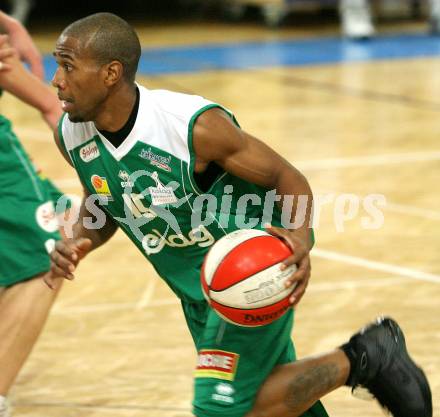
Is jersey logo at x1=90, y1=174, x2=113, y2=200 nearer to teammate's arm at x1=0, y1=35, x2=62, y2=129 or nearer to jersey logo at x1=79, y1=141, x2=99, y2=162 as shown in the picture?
jersey logo at x1=79, y1=141, x2=99, y2=162

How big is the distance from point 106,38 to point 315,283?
2671mm

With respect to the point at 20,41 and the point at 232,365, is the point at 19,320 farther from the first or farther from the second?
the point at 20,41

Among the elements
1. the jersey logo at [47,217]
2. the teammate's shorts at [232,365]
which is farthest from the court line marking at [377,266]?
the teammate's shorts at [232,365]

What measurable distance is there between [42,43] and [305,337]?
11.8 m

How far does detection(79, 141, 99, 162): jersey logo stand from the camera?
3.63 m

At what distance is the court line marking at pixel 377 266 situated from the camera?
19.1 ft

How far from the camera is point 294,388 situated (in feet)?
11.7

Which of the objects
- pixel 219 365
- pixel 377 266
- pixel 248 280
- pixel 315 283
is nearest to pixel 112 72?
pixel 248 280

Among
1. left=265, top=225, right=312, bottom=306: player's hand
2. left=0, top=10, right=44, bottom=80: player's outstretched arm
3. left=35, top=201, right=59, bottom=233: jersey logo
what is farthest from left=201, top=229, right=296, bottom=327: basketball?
left=0, top=10, right=44, bottom=80: player's outstretched arm

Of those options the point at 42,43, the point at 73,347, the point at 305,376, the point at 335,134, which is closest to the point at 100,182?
the point at 305,376

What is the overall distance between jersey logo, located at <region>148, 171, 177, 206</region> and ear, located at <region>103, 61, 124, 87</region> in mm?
323

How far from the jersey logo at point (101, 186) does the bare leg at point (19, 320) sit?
2.31 feet

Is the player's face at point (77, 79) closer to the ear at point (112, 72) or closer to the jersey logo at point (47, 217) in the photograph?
the ear at point (112, 72)

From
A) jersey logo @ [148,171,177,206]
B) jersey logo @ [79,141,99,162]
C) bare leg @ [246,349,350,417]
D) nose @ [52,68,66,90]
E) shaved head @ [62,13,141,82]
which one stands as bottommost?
bare leg @ [246,349,350,417]
